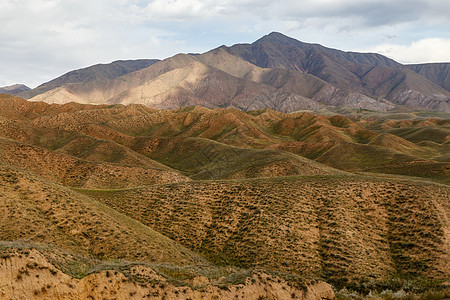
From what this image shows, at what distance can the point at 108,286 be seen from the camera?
55.7 ft

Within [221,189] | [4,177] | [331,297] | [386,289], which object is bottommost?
[386,289]

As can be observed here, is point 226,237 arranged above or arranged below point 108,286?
below

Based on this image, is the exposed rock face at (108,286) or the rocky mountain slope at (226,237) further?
the rocky mountain slope at (226,237)

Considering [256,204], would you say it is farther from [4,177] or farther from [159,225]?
[4,177]

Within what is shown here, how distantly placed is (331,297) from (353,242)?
42.3ft

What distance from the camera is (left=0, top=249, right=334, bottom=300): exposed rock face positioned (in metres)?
15.7

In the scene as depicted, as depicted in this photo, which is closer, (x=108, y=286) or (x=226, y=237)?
(x=108, y=286)

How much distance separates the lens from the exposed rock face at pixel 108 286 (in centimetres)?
1567

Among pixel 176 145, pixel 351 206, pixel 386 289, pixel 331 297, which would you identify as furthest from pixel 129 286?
pixel 176 145

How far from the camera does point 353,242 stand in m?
32.4


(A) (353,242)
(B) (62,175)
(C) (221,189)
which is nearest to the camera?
(A) (353,242)

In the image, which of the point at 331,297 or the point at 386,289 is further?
the point at 386,289

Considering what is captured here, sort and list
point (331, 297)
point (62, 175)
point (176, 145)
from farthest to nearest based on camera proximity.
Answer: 1. point (176, 145)
2. point (62, 175)
3. point (331, 297)

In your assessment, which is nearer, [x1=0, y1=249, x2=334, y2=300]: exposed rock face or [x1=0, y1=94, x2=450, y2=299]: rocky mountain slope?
[x1=0, y1=249, x2=334, y2=300]: exposed rock face
